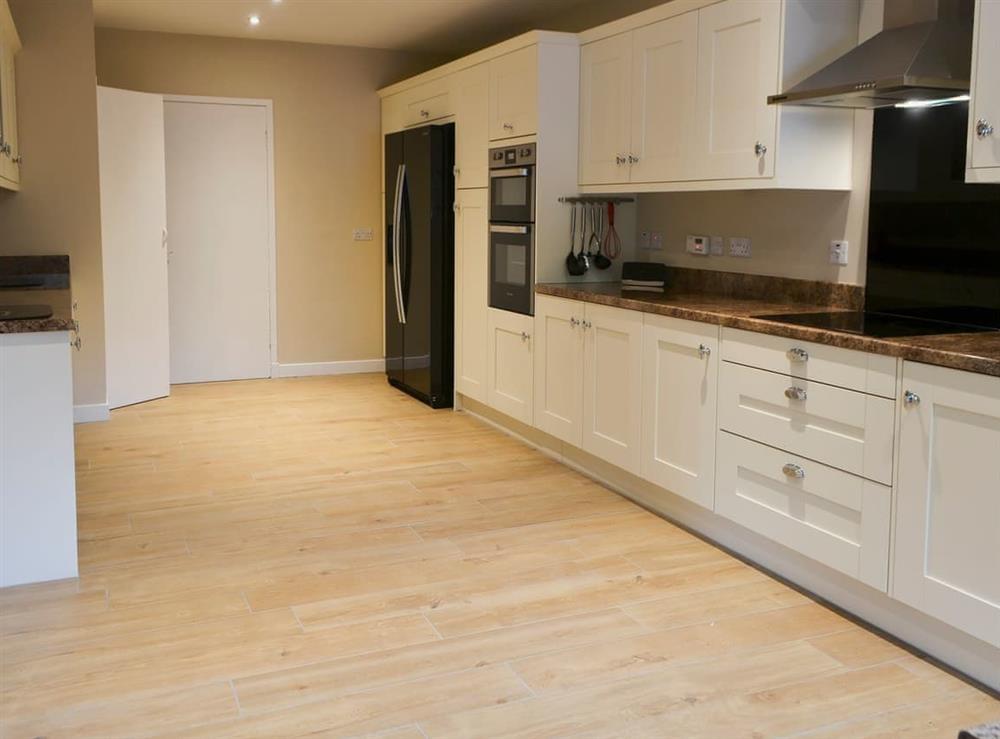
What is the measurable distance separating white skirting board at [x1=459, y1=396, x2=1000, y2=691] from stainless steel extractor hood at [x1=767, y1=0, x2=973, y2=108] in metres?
1.52

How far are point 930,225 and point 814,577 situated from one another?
127cm

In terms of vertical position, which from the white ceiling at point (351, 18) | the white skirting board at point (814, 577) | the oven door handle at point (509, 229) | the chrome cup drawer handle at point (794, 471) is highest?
the white ceiling at point (351, 18)

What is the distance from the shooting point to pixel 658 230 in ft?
16.4

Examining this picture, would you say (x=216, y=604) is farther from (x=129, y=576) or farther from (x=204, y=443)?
(x=204, y=443)

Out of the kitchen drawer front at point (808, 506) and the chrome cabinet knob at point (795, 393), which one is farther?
the chrome cabinet knob at point (795, 393)

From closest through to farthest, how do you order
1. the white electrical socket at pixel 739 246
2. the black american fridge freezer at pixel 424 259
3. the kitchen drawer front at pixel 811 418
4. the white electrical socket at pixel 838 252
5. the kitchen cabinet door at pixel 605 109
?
the kitchen drawer front at pixel 811 418, the white electrical socket at pixel 838 252, the white electrical socket at pixel 739 246, the kitchen cabinet door at pixel 605 109, the black american fridge freezer at pixel 424 259

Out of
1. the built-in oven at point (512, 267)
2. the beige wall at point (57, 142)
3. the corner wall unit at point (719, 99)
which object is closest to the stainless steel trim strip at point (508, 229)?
the built-in oven at point (512, 267)

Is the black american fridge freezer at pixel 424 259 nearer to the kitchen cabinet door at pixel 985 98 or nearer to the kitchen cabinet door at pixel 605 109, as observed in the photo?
the kitchen cabinet door at pixel 605 109

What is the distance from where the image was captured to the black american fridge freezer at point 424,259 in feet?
19.8

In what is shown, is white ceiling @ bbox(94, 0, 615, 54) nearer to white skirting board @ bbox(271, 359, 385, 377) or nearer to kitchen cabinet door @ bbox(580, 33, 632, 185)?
kitchen cabinet door @ bbox(580, 33, 632, 185)

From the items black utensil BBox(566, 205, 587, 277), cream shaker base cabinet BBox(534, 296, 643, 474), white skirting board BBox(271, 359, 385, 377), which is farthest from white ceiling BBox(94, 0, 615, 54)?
white skirting board BBox(271, 359, 385, 377)

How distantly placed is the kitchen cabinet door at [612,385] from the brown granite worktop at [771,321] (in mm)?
82

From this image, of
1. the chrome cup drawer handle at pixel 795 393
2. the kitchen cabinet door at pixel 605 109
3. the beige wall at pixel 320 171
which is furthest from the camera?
the beige wall at pixel 320 171

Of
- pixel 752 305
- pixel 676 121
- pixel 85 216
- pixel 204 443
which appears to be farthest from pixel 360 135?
pixel 752 305
